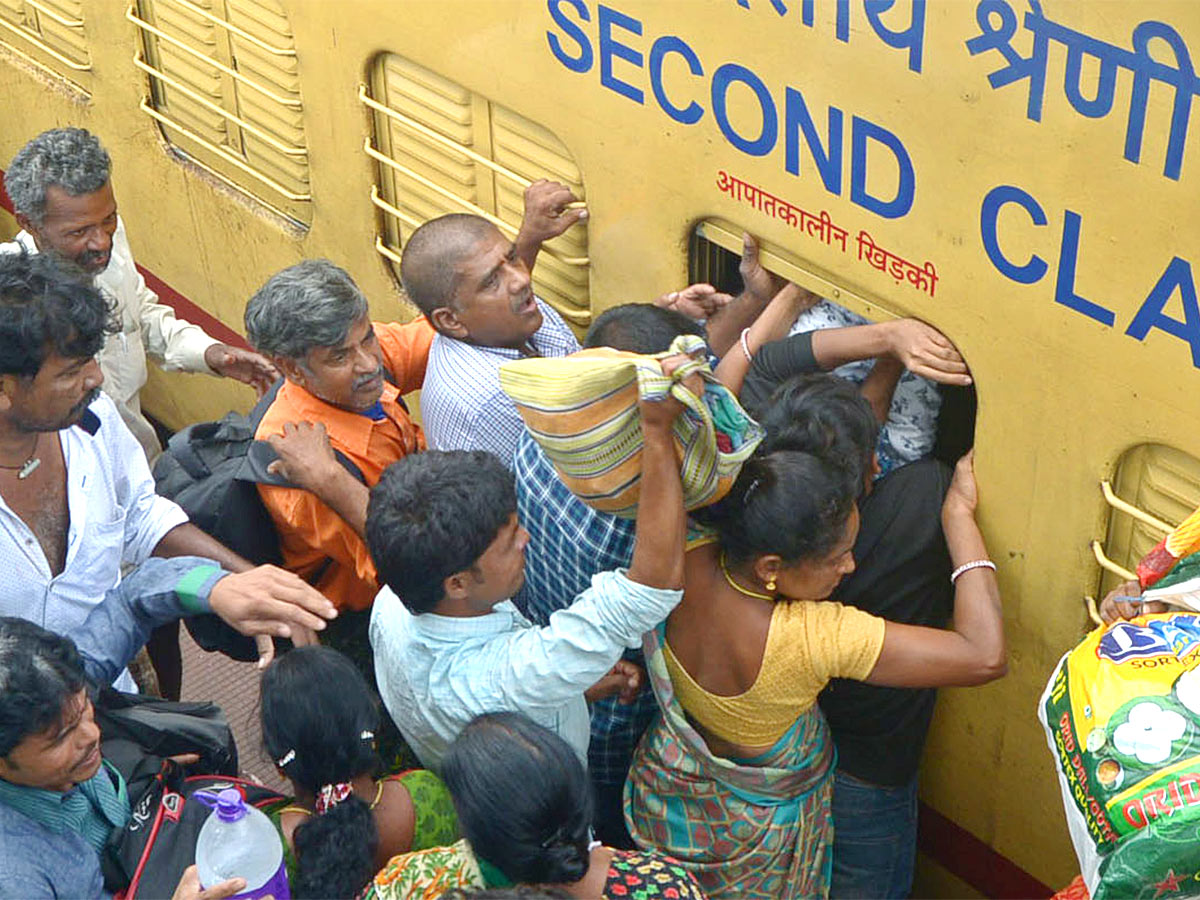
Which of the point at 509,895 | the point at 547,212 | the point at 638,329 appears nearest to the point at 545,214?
the point at 547,212

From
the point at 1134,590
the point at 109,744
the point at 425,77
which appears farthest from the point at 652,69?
the point at 109,744

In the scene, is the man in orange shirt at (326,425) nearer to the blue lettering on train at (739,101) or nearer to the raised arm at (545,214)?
the raised arm at (545,214)

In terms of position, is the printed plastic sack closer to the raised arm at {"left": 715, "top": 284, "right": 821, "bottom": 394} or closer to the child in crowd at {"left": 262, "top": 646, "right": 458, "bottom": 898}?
the raised arm at {"left": 715, "top": 284, "right": 821, "bottom": 394}

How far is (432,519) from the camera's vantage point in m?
2.21

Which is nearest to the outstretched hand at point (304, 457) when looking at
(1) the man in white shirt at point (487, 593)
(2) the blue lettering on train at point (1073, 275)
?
(1) the man in white shirt at point (487, 593)

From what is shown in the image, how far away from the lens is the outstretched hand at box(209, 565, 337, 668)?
99.7 inches

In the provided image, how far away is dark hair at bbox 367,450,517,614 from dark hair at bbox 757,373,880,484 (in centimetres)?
44

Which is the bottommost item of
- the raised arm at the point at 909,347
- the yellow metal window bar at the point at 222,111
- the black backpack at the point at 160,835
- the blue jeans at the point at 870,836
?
the blue jeans at the point at 870,836

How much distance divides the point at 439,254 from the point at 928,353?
969 mm

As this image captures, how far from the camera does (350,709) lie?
2234mm

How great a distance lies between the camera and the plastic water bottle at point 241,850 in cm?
222

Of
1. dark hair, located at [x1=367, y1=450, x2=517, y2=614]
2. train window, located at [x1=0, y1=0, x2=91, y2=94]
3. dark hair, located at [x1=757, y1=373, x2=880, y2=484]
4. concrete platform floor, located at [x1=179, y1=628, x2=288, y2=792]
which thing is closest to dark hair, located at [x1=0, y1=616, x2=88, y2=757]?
dark hair, located at [x1=367, y1=450, x2=517, y2=614]

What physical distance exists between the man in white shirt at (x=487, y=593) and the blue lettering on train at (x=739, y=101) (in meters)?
0.60

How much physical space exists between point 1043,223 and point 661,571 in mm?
731
